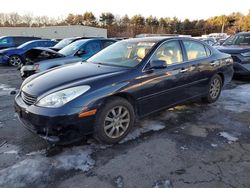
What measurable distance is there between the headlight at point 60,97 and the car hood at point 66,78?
0.34ft

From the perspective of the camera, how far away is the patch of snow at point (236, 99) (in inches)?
205

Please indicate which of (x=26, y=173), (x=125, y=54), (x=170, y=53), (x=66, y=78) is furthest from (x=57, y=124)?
(x=170, y=53)

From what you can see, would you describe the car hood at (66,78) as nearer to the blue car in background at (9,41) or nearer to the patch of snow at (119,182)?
the patch of snow at (119,182)

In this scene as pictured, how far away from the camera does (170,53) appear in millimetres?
4328

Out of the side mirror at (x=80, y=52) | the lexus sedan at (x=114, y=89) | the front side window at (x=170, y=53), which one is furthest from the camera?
the side mirror at (x=80, y=52)

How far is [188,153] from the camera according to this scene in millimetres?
3283

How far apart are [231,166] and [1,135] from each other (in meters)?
3.31

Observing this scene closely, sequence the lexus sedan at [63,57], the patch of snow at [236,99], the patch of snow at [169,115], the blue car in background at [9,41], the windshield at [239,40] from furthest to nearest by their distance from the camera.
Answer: the blue car in background at [9,41] → the windshield at [239,40] → the lexus sedan at [63,57] → the patch of snow at [236,99] → the patch of snow at [169,115]

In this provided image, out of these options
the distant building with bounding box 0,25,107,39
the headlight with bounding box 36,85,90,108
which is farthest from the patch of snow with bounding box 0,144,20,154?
the distant building with bounding box 0,25,107,39

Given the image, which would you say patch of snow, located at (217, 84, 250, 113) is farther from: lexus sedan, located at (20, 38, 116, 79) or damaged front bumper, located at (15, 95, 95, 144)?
lexus sedan, located at (20, 38, 116, 79)

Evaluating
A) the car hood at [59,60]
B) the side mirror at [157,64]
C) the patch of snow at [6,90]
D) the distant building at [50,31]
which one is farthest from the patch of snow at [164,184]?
the distant building at [50,31]

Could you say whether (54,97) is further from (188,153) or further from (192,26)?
(192,26)

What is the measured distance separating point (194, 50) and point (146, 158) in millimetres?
2667

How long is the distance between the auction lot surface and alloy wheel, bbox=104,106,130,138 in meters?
0.18
